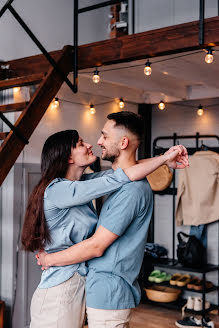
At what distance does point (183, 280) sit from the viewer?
5.95 metres

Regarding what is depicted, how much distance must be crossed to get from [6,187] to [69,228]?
8.26 ft

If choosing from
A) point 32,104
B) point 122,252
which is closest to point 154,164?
point 122,252

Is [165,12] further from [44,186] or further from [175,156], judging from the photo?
[44,186]

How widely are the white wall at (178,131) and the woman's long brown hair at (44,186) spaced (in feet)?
13.2

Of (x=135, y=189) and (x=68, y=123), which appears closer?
(x=135, y=189)

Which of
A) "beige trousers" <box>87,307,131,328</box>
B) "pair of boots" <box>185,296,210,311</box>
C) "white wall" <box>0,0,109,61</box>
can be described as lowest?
"pair of boots" <box>185,296,210,311</box>

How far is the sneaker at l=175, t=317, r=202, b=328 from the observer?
521 cm

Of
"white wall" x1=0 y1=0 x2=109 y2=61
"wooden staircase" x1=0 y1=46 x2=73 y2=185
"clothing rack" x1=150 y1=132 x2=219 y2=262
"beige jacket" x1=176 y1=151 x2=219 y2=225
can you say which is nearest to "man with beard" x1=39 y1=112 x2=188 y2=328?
"wooden staircase" x1=0 y1=46 x2=73 y2=185

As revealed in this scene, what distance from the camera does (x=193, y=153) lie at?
6.23m

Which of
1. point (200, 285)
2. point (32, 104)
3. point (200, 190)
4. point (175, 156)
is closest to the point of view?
point (175, 156)

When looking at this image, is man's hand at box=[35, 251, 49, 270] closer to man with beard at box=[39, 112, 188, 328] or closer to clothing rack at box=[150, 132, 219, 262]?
man with beard at box=[39, 112, 188, 328]

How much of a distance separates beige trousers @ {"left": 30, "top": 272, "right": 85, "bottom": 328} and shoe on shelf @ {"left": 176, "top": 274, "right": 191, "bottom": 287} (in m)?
3.72

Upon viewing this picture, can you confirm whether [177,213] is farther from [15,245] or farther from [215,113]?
[15,245]

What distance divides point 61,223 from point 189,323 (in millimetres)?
3491
